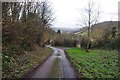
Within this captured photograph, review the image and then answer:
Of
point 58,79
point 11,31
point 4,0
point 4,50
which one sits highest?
point 4,0

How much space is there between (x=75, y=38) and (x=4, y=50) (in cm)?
7230

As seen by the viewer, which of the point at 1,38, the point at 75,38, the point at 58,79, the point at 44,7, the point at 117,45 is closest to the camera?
the point at 58,79

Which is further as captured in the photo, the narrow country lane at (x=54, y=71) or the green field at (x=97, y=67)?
the green field at (x=97, y=67)

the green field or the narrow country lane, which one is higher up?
the green field

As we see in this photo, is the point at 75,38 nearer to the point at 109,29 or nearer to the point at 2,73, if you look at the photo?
the point at 109,29

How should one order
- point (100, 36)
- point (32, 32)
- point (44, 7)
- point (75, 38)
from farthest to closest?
point (75, 38) < point (100, 36) < point (44, 7) < point (32, 32)

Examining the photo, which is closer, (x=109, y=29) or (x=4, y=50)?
(x=4, y=50)

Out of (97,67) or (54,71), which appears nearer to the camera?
(54,71)

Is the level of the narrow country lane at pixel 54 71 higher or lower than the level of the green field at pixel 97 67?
lower

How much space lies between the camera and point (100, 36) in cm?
7525

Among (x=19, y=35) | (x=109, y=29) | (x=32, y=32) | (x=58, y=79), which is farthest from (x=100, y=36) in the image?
(x=58, y=79)

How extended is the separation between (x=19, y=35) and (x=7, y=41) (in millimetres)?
3342

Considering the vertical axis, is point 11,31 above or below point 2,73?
above

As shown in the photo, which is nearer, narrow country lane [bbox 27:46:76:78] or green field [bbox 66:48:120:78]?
narrow country lane [bbox 27:46:76:78]
